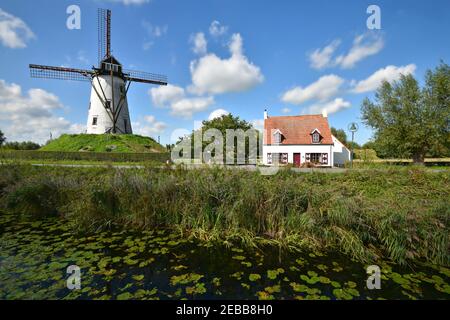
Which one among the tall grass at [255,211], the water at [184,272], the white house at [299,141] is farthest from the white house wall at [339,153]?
the water at [184,272]

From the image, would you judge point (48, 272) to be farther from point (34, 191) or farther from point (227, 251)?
point (34, 191)

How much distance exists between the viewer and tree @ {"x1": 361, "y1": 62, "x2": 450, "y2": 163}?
74.5ft

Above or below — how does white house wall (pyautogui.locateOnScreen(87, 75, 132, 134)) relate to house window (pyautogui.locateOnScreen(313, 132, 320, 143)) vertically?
above

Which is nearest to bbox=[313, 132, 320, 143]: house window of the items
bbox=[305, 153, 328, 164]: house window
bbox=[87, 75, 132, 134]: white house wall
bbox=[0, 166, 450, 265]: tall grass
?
bbox=[305, 153, 328, 164]: house window

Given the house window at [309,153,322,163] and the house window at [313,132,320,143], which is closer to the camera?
the house window at [309,153,322,163]

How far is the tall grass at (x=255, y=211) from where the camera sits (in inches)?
201

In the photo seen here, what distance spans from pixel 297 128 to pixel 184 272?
27183mm

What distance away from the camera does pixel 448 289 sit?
3.85 m

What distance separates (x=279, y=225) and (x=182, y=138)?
28516 mm

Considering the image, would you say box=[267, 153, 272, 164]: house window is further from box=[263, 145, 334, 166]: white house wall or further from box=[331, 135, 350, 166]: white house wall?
box=[331, 135, 350, 166]: white house wall

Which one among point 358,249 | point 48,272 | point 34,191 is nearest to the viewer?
point 48,272

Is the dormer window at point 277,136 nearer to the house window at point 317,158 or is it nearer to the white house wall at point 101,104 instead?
the house window at point 317,158

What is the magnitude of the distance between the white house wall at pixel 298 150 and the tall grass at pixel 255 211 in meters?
20.4
